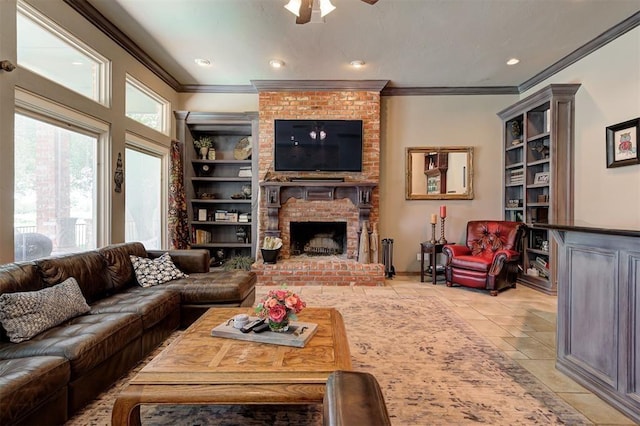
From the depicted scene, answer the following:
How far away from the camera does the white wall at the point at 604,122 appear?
11.5 feet

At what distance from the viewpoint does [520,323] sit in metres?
3.31

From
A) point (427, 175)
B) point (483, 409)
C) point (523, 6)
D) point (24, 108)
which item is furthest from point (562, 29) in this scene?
point (24, 108)

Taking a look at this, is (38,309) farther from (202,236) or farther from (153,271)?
(202,236)

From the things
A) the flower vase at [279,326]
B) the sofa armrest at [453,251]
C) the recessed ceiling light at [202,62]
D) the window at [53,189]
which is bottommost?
the flower vase at [279,326]

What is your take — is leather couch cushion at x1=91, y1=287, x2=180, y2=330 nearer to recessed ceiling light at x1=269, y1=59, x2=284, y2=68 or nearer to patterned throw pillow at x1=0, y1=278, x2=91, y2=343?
patterned throw pillow at x1=0, y1=278, x2=91, y2=343

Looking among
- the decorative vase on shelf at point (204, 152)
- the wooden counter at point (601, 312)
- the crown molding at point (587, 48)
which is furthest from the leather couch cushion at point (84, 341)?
the crown molding at point (587, 48)

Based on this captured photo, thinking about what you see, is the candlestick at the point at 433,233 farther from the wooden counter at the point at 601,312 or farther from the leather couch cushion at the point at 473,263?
the wooden counter at the point at 601,312

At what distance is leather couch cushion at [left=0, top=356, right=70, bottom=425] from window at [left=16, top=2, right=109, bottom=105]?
94.7 inches

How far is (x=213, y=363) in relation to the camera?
1.58m

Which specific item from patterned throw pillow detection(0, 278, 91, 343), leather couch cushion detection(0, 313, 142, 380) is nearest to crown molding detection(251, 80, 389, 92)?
patterned throw pillow detection(0, 278, 91, 343)

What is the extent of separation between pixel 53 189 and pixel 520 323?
4.70 meters

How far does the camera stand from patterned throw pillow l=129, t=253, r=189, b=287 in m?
3.15

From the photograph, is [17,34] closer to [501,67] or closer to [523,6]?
[523,6]

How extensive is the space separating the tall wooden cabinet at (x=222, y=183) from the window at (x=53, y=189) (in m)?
2.00
